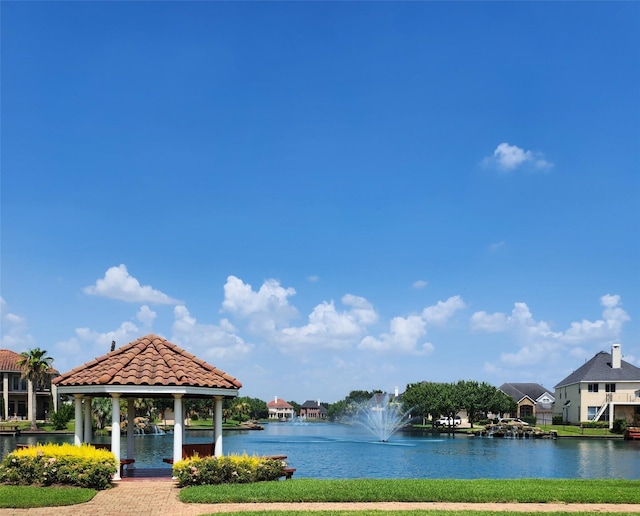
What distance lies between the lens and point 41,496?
1431 cm

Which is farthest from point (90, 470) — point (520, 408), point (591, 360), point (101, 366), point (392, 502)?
point (520, 408)

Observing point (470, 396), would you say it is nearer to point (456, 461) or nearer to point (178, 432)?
point (456, 461)

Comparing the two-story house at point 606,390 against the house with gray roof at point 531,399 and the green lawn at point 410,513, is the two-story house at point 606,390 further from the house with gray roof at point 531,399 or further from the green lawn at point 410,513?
the green lawn at point 410,513

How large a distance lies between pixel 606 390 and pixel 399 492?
64804 millimetres

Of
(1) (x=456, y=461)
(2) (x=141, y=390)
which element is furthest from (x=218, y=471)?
(1) (x=456, y=461)

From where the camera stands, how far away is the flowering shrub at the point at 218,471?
54.2 feet

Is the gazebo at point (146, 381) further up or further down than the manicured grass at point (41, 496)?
further up

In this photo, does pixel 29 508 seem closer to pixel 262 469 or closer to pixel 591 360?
pixel 262 469

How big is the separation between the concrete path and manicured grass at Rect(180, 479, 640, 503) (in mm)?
410

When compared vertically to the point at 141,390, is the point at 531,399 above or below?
below

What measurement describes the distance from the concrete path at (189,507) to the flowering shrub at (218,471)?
2.81 ft

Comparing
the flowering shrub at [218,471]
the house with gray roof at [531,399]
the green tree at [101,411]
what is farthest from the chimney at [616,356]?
the flowering shrub at [218,471]

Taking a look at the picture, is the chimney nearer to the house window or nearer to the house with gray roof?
the house with gray roof

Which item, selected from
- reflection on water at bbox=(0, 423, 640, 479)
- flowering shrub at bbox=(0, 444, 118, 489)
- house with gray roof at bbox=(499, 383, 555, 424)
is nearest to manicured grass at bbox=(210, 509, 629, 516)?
flowering shrub at bbox=(0, 444, 118, 489)
